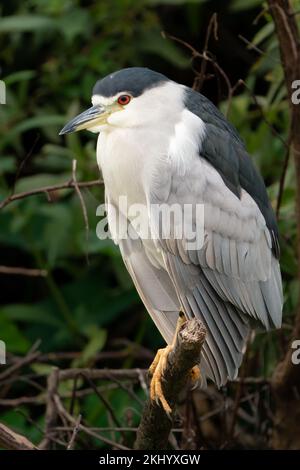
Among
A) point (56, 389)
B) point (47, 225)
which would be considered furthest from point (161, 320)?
point (47, 225)

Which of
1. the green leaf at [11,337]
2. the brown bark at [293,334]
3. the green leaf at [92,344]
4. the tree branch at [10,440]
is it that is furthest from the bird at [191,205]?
the green leaf at [11,337]

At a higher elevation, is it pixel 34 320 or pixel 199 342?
pixel 199 342

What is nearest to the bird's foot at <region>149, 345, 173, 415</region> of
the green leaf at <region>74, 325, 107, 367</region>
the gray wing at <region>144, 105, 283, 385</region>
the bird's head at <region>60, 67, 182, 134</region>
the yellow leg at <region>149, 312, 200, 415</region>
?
the yellow leg at <region>149, 312, 200, 415</region>

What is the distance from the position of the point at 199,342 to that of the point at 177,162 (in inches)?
23.4

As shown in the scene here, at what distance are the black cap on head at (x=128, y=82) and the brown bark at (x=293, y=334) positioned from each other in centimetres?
38

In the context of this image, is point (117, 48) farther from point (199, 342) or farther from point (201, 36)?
point (199, 342)

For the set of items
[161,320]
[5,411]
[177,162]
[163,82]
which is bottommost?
[5,411]

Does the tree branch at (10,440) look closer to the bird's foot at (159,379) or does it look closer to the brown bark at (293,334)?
the bird's foot at (159,379)

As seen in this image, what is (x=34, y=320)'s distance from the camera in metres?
4.14

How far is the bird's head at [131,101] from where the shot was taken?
2.86 m

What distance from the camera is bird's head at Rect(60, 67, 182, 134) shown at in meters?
2.86

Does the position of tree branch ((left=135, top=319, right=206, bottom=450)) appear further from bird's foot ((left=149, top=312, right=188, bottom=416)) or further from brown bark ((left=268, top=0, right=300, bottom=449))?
brown bark ((left=268, top=0, right=300, bottom=449))

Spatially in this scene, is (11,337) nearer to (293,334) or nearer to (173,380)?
(293,334)

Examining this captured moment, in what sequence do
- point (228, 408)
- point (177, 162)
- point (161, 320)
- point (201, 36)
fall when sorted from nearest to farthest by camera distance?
point (177, 162)
point (161, 320)
point (228, 408)
point (201, 36)
